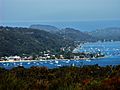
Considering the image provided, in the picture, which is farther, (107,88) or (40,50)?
(40,50)

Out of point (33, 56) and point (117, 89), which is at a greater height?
point (117, 89)

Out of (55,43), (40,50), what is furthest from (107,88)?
(55,43)

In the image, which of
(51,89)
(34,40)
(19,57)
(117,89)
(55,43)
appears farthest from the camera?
(55,43)

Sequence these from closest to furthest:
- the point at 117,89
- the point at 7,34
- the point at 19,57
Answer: the point at 117,89 → the point at 19,57 → the point at 7,34

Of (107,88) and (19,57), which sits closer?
(107,88)

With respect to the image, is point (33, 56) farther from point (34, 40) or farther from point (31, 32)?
point (31, 32)

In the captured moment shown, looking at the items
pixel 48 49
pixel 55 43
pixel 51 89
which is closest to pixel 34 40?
pixel 48 49

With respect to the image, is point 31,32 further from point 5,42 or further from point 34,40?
point 5,42

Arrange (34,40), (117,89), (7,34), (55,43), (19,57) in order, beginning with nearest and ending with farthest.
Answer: (117,89), (19,57), (7,34), (34,40), (55,43)

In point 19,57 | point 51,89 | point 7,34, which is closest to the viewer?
point 51,89
